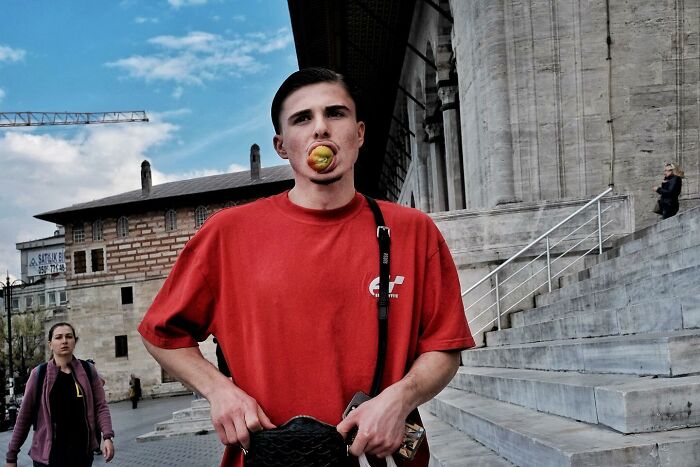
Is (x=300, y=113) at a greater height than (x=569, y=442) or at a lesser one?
greater

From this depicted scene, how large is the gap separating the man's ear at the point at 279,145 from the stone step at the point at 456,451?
3.15 m

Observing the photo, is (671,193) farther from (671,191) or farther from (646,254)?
(646,254)

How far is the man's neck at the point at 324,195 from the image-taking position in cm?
190

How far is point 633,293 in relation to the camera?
21.5 feet

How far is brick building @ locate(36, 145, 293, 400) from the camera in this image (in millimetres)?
50188

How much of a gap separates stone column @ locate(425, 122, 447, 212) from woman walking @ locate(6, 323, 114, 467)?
1851 centimetres

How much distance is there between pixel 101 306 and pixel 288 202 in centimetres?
5266

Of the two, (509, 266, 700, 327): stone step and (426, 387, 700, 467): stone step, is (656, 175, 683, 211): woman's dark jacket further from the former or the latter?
(426, 387, 700, 467): stone step

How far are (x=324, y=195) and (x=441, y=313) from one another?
16.8 inches

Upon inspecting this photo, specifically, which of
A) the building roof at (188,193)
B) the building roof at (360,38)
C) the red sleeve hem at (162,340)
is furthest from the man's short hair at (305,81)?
the building roof at (188,193)

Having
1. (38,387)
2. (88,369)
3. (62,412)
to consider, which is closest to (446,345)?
(62,412)

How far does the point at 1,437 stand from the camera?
74.3ft

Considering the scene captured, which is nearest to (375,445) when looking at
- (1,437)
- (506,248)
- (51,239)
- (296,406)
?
(296,406)

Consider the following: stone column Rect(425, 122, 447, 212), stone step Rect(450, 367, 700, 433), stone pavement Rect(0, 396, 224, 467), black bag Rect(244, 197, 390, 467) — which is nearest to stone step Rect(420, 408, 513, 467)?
stone step Rect(450, 367, 700, 433)
